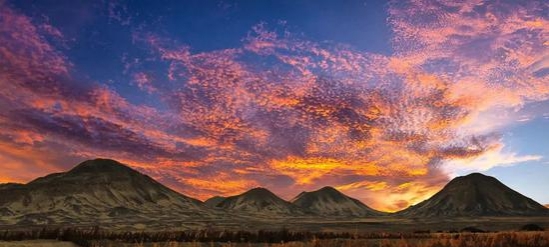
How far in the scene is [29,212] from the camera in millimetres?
133125

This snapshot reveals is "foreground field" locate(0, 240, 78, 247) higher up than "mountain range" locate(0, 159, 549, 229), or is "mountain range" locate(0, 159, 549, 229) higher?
"mountain range" locate(0, 159, 549, 229)

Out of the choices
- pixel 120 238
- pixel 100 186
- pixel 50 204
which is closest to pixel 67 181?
pixel 100 186

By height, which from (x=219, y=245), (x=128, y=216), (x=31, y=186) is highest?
(x=31, y=186)

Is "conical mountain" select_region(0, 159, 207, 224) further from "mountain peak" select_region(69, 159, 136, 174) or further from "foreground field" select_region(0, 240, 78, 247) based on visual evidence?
"foreground field" select_region(0, 240, 78, 247)

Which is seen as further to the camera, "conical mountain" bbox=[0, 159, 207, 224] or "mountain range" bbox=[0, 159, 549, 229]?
"conical mountain" bbox=[0, 159, 207, 224]

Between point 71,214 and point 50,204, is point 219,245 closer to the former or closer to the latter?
point 71,214

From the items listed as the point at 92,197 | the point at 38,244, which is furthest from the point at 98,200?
the point at 38,244

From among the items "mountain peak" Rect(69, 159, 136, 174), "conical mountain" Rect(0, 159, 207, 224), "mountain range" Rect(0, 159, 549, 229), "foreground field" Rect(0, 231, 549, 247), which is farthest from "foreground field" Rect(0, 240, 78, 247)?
"mountain peak" Rect(69, 159, 136, 174)

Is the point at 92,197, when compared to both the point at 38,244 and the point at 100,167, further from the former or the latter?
the point at 38,244

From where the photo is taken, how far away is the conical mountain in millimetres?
133500

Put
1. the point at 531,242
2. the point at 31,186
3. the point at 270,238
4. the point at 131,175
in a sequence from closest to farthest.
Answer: the point at 531,242, the point at 270,238, the point at 31,186, the point at 131,175

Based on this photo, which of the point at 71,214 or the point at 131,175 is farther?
the point at 131,175

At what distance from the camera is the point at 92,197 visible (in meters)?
155

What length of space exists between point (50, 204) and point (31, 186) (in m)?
17.8
